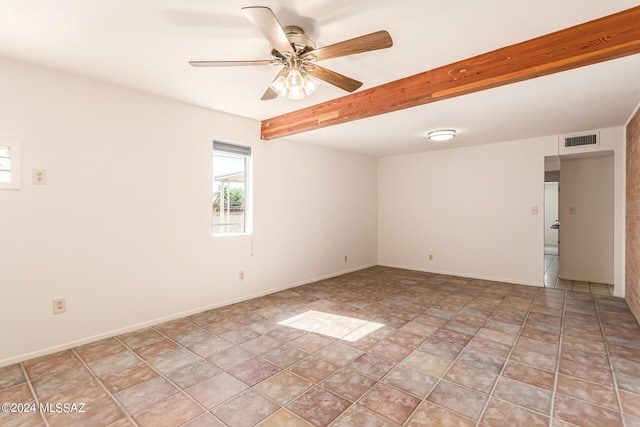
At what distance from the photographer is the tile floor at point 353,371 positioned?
1791 mm

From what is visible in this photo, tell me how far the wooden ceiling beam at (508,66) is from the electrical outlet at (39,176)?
258cm

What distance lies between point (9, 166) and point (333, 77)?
8.41ft

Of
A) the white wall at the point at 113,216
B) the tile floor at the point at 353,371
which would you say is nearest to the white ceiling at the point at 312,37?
the white wall at the point at 113,216

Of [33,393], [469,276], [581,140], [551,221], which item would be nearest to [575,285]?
[469,276]

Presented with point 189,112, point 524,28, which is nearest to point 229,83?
point 189,112

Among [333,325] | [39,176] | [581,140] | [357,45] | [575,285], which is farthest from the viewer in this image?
[575,285]

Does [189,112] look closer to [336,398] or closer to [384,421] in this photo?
[336,398]

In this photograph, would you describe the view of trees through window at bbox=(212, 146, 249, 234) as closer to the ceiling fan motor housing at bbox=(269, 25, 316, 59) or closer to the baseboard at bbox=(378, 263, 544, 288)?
the ceiling fan motor housing at bbox=(269, 25, 316, 59)

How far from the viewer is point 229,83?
281 cm

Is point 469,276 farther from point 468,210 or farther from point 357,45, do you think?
point 357,45

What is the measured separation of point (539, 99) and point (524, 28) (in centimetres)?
138

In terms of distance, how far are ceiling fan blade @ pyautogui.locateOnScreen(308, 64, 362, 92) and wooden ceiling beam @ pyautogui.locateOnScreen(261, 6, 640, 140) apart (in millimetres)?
649

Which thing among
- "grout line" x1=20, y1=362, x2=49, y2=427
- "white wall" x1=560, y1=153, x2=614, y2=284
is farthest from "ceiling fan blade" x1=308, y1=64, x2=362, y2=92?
"white wall" x1=560, y1=153, x2=614, y2=284

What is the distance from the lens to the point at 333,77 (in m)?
2.18
